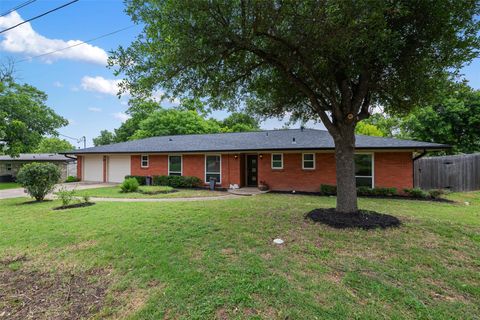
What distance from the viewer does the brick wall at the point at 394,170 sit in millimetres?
12117

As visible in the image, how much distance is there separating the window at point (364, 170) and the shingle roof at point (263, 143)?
77cm

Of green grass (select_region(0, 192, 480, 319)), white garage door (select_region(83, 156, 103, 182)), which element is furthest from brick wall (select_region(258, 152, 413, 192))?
white garage door (select_region(83, 156, 103, 182))

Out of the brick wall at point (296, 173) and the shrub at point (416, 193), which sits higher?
the brick wall at point (296, 173)

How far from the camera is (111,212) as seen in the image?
8.13 m

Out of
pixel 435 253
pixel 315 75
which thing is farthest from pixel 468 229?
pixel 315 75

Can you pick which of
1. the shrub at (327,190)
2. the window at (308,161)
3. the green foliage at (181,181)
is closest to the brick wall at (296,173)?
the window at (308,161)

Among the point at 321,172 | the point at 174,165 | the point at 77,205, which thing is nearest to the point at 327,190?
the point at 321,172

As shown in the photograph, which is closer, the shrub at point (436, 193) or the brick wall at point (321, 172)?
the shrub at point (436, 193)

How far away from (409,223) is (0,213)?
496 inches

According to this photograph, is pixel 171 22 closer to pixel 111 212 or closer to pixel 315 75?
pixel 315 75

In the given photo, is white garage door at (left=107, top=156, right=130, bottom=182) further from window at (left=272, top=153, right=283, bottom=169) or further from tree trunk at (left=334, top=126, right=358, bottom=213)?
tree trunk at (left=334, top=126, right=358, bottom=213)

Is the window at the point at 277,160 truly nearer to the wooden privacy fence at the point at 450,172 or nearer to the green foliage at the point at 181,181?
the green foliage at the point at 181,181

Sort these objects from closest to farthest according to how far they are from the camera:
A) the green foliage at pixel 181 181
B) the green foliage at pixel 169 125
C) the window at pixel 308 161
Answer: the window at pixel 308 161
the green foliage at pixel 181 181
the green foliage at pixel 169 125

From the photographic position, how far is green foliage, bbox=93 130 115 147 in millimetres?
54281
